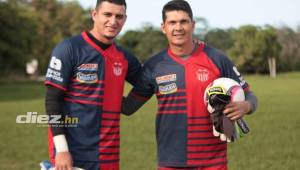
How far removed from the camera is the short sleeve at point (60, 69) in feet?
13.5

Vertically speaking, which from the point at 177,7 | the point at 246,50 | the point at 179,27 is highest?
the point at 246,50

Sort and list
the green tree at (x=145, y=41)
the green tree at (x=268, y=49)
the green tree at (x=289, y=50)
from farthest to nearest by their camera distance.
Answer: the green tree at (x=145, y=41), the green tree at (x=289, y=50), the green tree at (x=268, y=49)

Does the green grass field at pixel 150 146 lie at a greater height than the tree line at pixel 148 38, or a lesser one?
lesser

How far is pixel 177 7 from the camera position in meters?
4.63

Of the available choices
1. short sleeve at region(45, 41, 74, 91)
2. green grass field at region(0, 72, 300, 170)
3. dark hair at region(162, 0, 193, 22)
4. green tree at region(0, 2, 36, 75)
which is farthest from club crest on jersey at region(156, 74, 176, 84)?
green tree at region(0, 2, 36, 75)

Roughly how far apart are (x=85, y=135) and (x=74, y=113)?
8.6 inches

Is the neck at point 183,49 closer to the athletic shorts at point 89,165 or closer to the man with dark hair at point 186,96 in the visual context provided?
the man with dark hair at point 186,96

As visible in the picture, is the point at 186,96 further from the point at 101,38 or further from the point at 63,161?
the point at 63,161

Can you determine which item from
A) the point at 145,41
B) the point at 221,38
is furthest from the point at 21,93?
the point at 221,38

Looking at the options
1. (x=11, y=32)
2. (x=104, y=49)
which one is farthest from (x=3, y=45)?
(x=104, y=49)

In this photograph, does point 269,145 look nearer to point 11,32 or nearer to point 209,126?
point 209,126

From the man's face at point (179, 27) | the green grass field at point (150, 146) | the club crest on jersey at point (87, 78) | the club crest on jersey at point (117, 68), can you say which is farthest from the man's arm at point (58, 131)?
the green grass field at point (150, 146)

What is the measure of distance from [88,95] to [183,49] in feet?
3.39

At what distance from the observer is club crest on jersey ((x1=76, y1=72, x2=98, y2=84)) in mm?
4219
